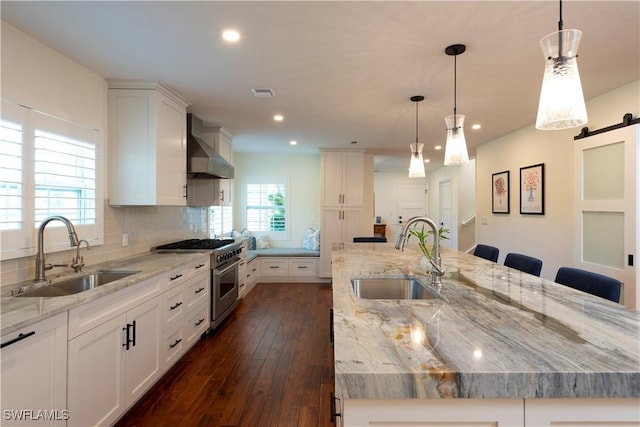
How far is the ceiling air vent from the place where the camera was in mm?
2863

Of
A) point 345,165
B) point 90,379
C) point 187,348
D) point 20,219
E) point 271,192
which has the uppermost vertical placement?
point 345,165

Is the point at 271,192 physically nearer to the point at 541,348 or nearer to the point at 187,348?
the point at 187,348

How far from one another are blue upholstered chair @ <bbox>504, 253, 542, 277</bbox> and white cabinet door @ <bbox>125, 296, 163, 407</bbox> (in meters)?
2.84

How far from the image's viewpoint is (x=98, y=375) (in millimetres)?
1727

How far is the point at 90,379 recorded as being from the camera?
1666mm

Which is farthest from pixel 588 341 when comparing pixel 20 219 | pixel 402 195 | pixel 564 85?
pixel 402 195

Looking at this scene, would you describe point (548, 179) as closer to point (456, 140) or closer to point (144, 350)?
point (456, 140)

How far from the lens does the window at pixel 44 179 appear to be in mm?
1796

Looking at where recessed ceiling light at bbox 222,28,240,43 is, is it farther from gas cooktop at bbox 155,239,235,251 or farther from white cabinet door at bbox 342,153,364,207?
white cabinet door at bbox 342,153,364,207

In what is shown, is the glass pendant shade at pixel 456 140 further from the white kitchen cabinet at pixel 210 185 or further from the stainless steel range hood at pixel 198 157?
A: the white kitchen cabinet at pixel 210 185

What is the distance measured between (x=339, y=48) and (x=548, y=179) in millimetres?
3255

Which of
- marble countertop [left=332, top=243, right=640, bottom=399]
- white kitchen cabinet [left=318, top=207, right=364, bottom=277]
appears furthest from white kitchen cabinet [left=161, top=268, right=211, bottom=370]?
white kitchen cabinet [left=318, top=207, right=364, bottom=277]

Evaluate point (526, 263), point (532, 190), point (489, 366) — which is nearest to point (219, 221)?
point (526, 263)

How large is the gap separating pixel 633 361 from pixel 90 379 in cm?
229
